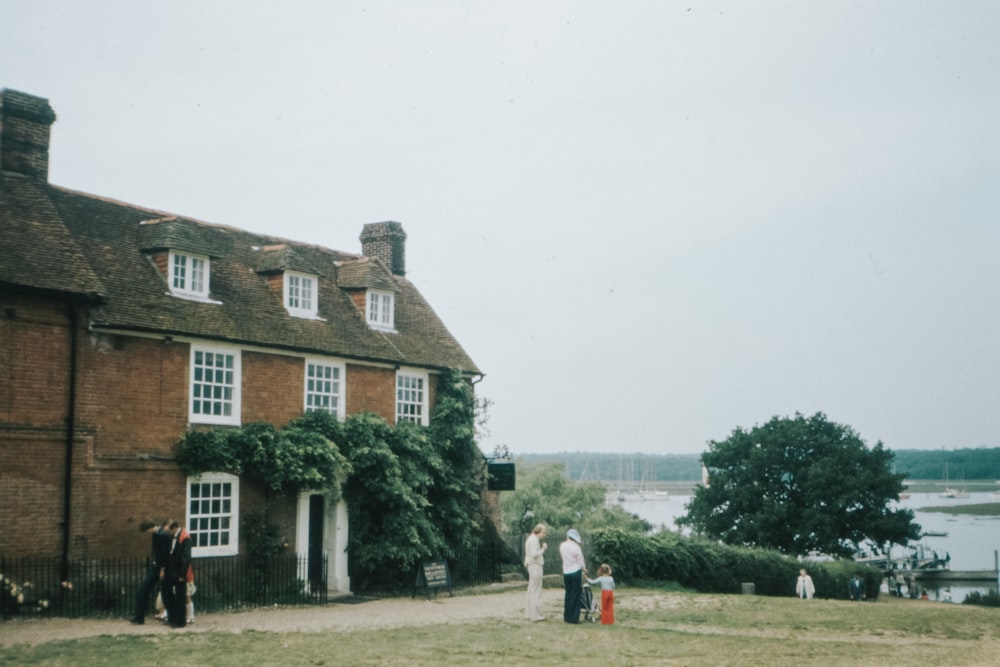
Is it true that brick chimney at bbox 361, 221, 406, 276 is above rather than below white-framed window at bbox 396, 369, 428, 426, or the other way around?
above

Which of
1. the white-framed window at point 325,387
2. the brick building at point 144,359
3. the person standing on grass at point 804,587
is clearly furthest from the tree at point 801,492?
the white-framed window at point 325,387

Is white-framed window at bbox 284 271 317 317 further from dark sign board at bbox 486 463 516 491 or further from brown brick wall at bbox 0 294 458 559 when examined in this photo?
dark sign board at bbox 486 463 516 491

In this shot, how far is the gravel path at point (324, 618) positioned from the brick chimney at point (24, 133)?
10.8m

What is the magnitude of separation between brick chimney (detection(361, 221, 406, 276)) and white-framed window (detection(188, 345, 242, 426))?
10.7 meters

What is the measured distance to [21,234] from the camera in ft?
68.6

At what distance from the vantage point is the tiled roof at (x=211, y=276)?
68.7 ft

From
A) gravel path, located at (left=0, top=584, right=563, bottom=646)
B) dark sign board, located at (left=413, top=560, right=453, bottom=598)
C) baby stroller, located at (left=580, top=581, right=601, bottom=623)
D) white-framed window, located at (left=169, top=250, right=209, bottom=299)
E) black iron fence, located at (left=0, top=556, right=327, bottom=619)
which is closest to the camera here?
gravel path, located at (left=0, top=584, right=563, bottom=646)

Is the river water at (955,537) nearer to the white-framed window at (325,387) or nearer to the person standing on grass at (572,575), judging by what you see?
the white-framed window at (325,387)

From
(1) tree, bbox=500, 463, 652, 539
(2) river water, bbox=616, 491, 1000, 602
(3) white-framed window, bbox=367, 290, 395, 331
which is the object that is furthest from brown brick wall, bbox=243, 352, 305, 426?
(2) river water, bbox=616, 491, 1000, 602

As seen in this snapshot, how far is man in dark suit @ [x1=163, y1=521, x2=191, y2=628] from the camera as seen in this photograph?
57.5 ft

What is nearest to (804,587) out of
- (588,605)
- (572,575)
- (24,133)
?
(588,605)

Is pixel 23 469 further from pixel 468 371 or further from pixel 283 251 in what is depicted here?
pixel 468 371

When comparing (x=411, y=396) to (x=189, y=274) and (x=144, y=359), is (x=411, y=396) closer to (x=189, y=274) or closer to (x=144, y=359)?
(x=189, y=274)

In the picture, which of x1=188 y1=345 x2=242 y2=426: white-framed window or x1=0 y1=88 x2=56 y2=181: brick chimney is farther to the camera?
x1=188 y1=345 x2=242 y2=426: white-framed window
